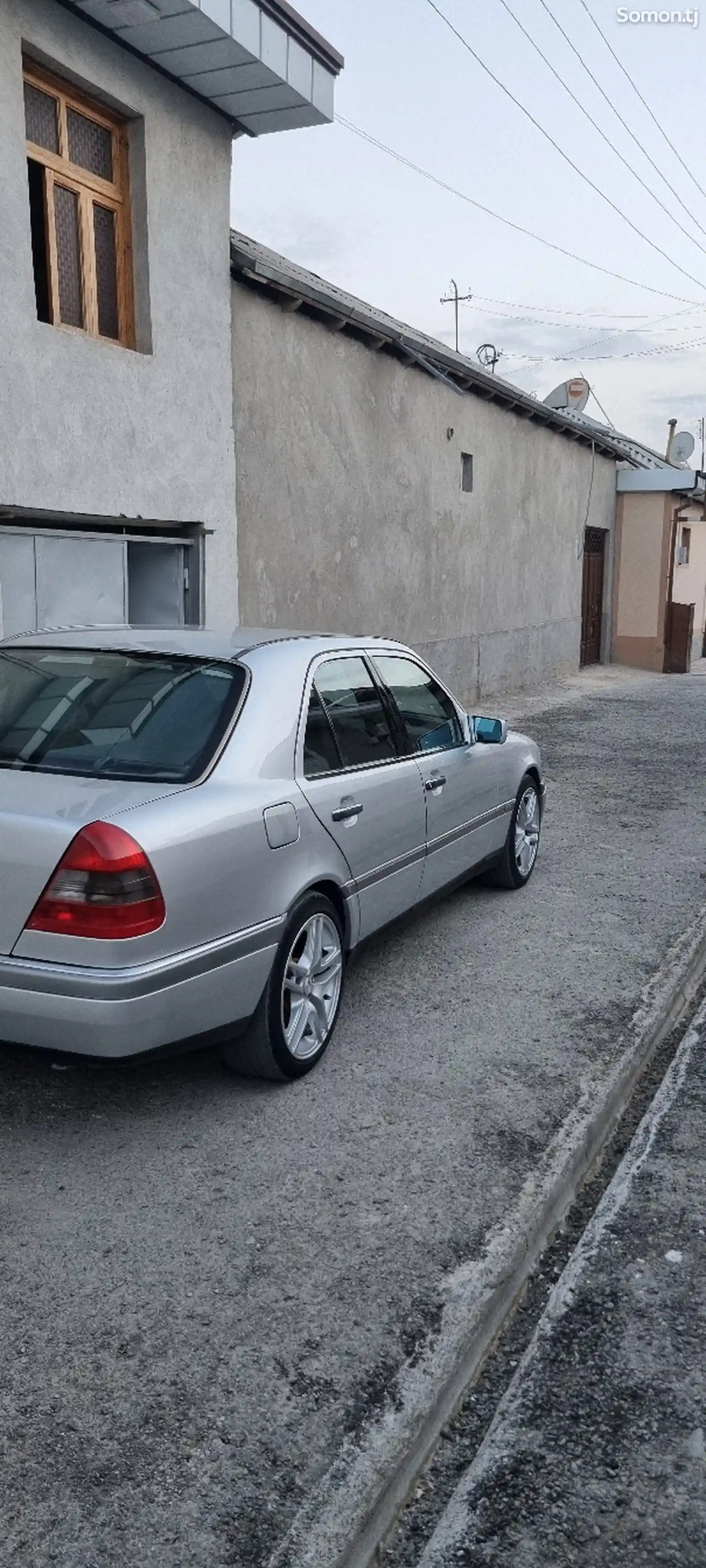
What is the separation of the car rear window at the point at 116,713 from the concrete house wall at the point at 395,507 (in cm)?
616

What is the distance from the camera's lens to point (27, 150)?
7.61 metres

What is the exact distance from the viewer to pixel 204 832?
3.58m

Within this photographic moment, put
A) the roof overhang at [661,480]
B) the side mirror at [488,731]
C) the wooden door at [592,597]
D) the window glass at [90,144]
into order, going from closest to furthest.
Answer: the side mirror at [488,731] → the window glass at [90,144] → the wooden door at [592,597] → the roof overhang at [661,480]

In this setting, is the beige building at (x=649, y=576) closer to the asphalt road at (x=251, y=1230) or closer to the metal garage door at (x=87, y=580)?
the metal garage door at (x=87, y=580)

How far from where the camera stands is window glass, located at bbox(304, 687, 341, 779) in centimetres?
431

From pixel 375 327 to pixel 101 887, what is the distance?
32.4 feet

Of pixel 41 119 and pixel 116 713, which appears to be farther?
pixel 41 119

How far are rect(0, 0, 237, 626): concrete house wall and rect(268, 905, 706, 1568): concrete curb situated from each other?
217 inches

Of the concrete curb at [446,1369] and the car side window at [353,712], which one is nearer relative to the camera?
the concrete curb at [446,1369]

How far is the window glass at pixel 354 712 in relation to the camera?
459 cm

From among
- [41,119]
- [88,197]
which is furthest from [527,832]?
[41,119]

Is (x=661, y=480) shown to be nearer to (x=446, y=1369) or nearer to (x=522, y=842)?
(x=522, y=842)

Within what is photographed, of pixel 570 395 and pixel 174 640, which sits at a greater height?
pixel 570 395

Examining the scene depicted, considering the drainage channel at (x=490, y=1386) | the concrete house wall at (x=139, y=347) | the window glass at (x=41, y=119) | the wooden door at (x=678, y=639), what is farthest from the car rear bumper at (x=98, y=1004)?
the wooden door at (x=678, y=639)
